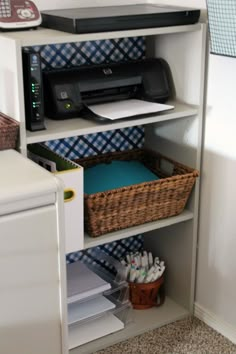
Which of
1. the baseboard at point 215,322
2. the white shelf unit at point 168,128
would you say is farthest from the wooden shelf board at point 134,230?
the baseboard at point 215,322

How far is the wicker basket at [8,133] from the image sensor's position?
5.24 feet

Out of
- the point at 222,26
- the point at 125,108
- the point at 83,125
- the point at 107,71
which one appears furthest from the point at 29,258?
the point at 222,26

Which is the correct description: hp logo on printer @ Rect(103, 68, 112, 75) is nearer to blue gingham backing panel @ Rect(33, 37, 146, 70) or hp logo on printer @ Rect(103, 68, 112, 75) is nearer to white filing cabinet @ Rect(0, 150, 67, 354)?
blue gingham backing panel @ Rect(33, 37, 146, 70)

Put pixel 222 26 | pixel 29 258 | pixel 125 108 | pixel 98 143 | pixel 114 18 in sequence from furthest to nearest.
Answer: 1. pixel 98 143
2. pixel 125 108
3. pixel 114 18
4. pixel 222 26
5. pixel 29 258

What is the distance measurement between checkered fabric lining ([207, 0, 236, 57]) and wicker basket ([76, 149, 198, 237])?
0.47m

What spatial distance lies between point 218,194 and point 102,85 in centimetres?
54

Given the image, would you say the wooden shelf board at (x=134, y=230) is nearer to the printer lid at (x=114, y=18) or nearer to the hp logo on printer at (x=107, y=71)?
the hp logo on printer at (x=107, y=71)

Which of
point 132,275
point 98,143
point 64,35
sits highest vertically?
point 64,35

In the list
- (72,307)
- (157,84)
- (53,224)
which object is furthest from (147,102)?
(72,307)

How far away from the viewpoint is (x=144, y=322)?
2.12 metres

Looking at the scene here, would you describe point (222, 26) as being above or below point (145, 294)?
above

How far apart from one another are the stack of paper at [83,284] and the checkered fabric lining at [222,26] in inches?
36.4

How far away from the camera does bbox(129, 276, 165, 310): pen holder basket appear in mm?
2162

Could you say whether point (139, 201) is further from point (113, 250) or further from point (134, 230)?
point (113, 250)
